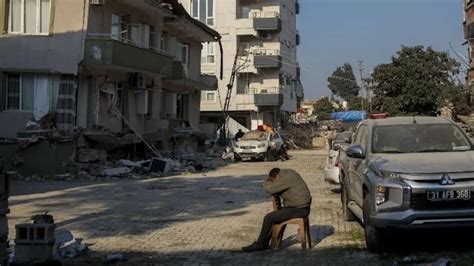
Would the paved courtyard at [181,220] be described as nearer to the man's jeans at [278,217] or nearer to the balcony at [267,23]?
the man's jeans at [278,217]

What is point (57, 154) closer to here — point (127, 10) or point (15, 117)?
point (15, 117)

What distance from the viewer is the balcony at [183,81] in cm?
3266

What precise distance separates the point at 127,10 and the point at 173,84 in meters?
8.12

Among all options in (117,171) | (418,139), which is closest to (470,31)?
(117,171)

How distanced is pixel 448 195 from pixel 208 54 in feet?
172

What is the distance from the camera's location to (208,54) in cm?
5969

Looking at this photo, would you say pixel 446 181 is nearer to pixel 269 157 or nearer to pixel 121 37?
pixel 121 37

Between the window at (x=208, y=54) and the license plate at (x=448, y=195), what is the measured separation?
51.9 m

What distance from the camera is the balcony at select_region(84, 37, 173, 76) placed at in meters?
24.3

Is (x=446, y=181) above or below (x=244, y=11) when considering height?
below

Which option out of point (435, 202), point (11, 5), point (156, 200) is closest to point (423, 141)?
point (435, 202)

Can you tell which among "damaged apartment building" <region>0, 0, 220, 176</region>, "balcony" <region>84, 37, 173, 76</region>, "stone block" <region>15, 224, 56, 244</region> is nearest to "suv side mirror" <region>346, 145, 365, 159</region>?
"stone block" <region>15, 224, 56, 244</region>

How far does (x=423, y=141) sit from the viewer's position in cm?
982

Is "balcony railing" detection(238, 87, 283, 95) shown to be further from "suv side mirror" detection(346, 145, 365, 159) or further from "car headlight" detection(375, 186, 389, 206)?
"car headlight" detection(375, 186, 389, 206)
